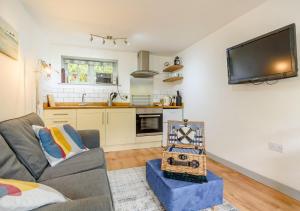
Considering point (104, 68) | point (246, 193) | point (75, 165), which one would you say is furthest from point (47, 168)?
point (104, 68)

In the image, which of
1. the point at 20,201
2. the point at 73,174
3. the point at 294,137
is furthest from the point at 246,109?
the point at 20,201

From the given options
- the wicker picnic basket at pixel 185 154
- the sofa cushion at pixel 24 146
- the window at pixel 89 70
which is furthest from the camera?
the window at pixel 89 70

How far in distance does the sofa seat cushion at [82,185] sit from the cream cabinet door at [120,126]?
2.15 meters

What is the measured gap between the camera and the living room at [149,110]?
145 centimetres

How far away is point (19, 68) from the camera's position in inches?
82.9

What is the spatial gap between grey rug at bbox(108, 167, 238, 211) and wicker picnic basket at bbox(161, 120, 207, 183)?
0.38 m

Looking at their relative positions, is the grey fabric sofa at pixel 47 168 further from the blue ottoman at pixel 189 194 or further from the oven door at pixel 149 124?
the oven door at pixel 149 124

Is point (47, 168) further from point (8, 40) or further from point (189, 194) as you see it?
point (8, 40)

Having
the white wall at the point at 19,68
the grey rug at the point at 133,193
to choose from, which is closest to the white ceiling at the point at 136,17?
the white wall at the point at 19,68

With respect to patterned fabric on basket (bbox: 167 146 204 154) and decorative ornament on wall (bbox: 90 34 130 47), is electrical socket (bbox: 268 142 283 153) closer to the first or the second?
patterned fabric on basket (bbox: 167 146 204 154)

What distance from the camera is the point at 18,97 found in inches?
82.1

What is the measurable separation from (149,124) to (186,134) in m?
2.05

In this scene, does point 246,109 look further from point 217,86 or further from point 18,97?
point 18,97

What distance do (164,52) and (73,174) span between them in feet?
11.7
